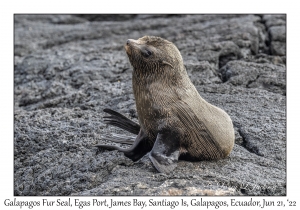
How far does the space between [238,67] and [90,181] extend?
4.19 meters

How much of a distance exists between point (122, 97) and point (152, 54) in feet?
8.59

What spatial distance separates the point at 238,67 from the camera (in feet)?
27.8

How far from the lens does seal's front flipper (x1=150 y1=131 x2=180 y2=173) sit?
4.85 m

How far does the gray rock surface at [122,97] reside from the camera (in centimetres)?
496

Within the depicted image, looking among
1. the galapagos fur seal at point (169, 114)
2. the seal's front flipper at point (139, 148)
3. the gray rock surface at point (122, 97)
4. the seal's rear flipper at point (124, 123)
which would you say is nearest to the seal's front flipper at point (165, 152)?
the galapagos fur seal at point (169, 114)

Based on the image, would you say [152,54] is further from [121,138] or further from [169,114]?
[121,138]

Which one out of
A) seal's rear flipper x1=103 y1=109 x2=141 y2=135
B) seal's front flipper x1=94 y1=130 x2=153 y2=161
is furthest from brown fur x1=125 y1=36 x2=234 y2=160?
seal's rear flipper x1=103 y1=109 x2=141 y2=135

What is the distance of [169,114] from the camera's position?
503 cm

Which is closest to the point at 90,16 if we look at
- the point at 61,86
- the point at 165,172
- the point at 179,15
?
the point at 179,15

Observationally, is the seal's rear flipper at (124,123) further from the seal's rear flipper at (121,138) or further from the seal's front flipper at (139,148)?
the seal's front flipper at (139,148)

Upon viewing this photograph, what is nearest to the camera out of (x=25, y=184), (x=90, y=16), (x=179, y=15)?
(x=25, y=184)

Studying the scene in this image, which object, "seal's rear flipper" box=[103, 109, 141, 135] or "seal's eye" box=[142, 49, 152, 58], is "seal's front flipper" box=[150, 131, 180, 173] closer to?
"seal's eye" box=[142, 49, 152, 58]

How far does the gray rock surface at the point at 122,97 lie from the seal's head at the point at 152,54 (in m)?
0.94
